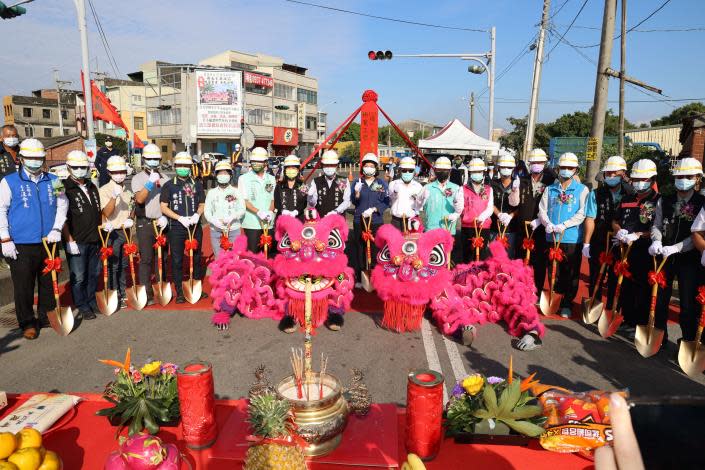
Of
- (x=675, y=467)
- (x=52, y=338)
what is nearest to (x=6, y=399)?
(x=52, y=338)

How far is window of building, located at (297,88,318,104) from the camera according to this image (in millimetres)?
57125

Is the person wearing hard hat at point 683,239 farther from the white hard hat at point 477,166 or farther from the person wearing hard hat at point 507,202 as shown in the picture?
the white hard hat at point 477,166

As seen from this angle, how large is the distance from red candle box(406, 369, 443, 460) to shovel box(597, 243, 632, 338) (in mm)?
3322

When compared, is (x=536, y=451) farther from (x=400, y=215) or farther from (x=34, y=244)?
(x=34, y=244)

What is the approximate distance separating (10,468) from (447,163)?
545cm

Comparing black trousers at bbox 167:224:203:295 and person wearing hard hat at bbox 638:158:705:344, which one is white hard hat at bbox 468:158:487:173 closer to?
person wearing hard hat at bbox 638:158:705:344

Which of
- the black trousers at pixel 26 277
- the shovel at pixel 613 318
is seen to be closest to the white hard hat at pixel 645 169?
the shovel at pixel 613 318

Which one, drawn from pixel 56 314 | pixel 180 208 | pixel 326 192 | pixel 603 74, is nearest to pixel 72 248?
pixel 56 314

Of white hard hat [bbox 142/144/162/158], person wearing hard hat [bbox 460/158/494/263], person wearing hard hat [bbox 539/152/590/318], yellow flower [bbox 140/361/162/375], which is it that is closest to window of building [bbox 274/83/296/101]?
white hard hat [bbox 142/144/162/158]

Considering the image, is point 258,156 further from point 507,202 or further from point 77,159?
point 507,202

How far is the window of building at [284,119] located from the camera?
52344 millimetres

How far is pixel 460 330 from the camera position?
4934mm

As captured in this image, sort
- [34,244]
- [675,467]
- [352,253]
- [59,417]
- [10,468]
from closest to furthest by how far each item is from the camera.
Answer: [675,467] → [10,468] → [59,417] → [34,244] → [352,253]

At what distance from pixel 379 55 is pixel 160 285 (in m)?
12.4
